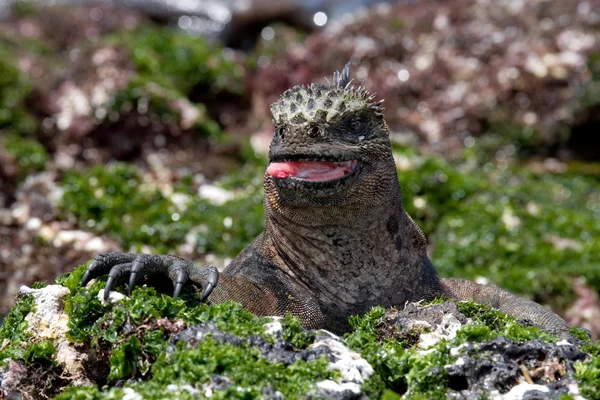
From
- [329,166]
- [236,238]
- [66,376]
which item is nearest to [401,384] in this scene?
[329,166]

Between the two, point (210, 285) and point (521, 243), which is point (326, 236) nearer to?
point (210, 285)

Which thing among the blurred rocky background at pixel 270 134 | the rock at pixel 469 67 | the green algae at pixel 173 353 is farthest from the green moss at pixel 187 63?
the green algae at pixel 173 353

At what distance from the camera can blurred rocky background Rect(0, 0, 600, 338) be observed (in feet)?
26.9

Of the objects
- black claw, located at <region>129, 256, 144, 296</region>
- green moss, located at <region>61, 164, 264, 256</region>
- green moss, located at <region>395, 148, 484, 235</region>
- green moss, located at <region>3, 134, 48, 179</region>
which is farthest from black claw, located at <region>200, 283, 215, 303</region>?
green moss, located at <region>3, 134, 48, 179</region>

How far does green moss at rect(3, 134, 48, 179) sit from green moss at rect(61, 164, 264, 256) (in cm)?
43

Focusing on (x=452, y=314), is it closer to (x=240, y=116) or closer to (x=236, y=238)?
(x=236, y=238)

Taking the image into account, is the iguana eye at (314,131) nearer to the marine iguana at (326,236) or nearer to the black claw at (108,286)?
the marine iguana at (326,236)

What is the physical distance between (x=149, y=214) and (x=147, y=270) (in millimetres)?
4617

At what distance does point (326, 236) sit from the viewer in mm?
4453

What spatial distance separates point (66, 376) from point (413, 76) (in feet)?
33.8

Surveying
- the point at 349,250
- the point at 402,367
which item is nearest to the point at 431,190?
the point at 349,250

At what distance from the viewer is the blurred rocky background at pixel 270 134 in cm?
820

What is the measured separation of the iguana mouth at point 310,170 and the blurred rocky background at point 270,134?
3.60 metres

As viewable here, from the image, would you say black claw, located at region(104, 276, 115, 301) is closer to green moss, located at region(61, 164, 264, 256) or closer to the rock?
green moss, located at region(61, 164, 264, 256)
